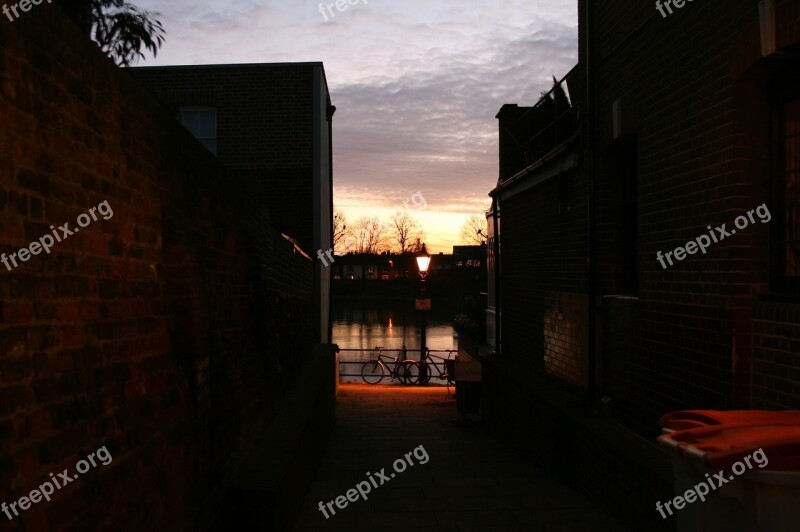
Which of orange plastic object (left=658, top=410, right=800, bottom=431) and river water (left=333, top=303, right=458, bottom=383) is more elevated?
orange plastic object (left=658, top=410, right=800, bottom=431)

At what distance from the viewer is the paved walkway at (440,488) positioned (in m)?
6.31

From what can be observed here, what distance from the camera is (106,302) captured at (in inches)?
128

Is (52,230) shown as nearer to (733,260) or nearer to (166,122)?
(166,122)

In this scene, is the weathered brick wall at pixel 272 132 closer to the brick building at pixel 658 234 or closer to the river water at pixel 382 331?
the brick building at pixel 658 234

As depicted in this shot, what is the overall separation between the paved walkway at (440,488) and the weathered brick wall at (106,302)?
1940 millimetres

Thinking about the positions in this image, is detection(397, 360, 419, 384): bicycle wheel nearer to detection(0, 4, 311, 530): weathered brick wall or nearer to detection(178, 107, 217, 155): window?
detection(178, 107, 217, 155): window

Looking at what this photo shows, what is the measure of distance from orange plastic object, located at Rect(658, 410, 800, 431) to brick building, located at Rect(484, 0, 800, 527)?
865mm

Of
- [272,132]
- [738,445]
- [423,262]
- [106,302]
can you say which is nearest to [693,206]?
[738,445]

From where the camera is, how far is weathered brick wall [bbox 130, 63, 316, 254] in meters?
17.1

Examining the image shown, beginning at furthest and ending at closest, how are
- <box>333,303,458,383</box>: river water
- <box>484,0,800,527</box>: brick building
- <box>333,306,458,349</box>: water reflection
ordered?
<box>333,306,458,349</box>: water reflection → <box>333,303,458,383</box>: river water → <box>484,0,800,527</box>: brick building

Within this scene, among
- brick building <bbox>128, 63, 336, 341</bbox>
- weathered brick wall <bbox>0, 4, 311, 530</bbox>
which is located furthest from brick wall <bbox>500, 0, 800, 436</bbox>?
brick building <bbox>128, 63, 336, 341</bbox>

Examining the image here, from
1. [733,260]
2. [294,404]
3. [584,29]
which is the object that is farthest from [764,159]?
[294,404]

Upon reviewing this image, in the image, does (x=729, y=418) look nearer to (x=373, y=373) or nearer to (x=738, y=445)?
(x=738, y=445)

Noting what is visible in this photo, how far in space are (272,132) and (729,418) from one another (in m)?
15.2
